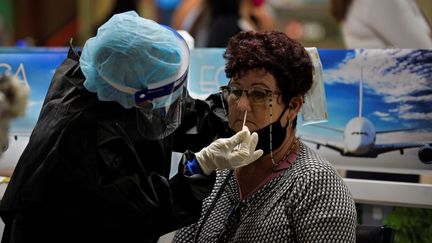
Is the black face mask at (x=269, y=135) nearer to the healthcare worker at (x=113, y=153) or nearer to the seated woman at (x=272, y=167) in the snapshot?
the seated woman at (x=272, y=167)

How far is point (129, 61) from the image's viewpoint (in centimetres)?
171

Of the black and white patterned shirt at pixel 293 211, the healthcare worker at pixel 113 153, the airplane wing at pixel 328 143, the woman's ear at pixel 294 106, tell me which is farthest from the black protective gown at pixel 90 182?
the airplane wing at pixel 328 143

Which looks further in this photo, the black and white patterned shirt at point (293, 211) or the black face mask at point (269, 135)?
the black face mask at point (269, 135)

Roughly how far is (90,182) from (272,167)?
0.62 metres

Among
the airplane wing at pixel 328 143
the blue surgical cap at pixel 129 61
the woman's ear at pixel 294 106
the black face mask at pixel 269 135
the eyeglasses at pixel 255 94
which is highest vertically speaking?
the blue surgical cap at pixel 129 61

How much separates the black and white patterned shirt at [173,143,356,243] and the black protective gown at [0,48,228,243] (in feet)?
0.74

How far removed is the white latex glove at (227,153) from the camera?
186 cm

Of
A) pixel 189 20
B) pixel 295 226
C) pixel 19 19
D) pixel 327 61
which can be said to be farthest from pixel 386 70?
pixel 19 19

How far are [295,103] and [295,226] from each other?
0.39 m

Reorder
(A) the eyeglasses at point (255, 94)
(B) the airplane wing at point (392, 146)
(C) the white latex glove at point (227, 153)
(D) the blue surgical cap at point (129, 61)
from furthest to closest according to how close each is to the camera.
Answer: (B) the airplane wing at point (392, 146) < (A) the eyeglasses at point (255, 94) < (C) the white latex glove at point (227, 153) < (D) the blue surgical cap at point (129, 61)

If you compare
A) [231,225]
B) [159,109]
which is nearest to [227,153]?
[159,109]

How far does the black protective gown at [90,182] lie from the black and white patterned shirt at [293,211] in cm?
23

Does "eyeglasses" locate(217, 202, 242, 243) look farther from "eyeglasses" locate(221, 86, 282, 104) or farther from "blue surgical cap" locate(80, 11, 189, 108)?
"blue surgical cap" locate(80, 11, 189, 108)

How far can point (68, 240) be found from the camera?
1.79 meters
